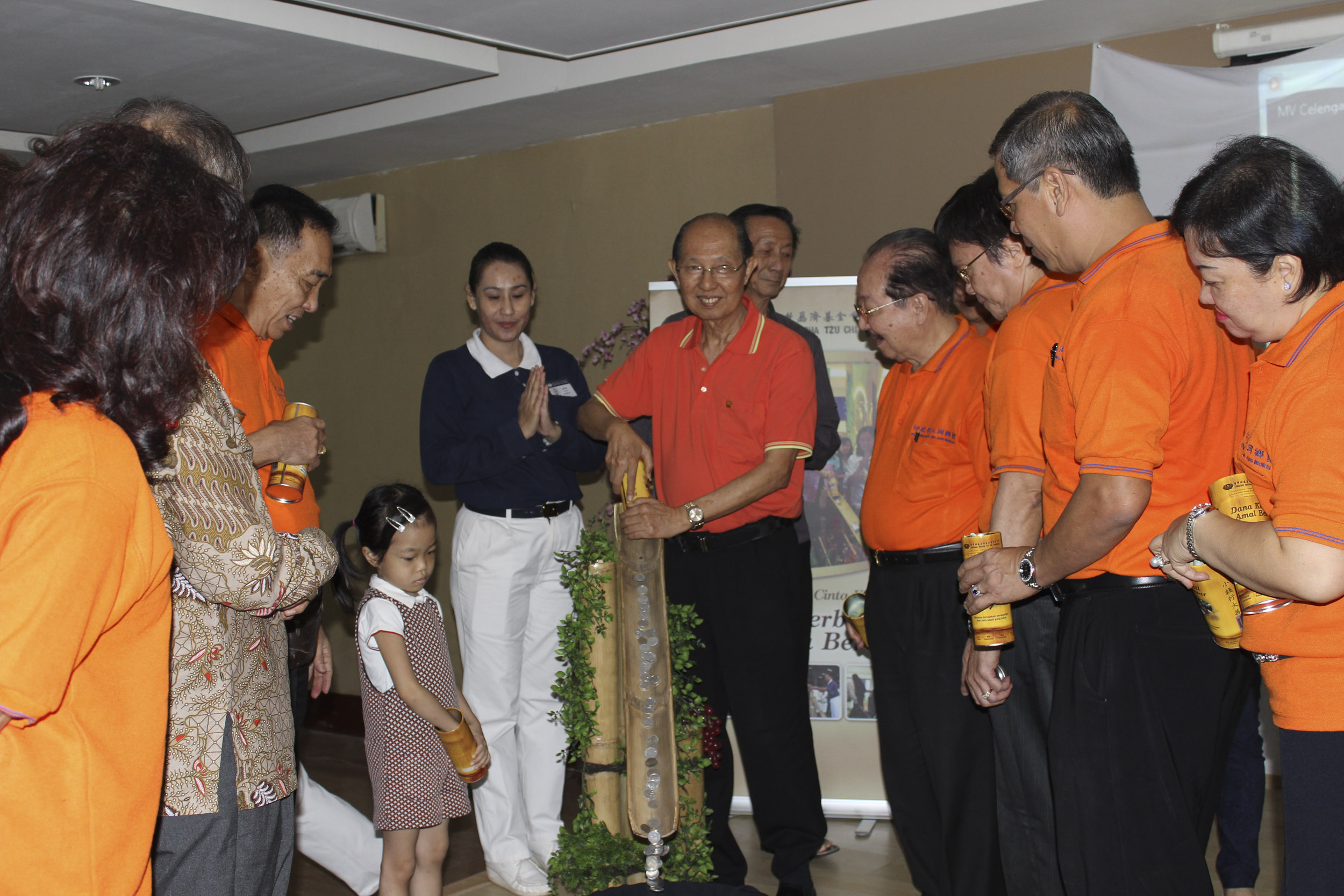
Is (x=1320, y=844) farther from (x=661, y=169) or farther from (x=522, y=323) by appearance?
(x=661, y=169)

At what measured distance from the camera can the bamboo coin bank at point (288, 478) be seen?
6.59 feet

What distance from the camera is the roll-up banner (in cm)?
374

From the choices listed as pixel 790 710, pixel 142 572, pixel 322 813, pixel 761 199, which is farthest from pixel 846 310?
pixel 142 572

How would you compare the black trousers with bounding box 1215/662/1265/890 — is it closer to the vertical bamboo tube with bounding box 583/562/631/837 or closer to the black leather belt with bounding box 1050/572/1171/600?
the black leather belt with bounding box 1050/572/1171/600

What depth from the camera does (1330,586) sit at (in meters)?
1.40

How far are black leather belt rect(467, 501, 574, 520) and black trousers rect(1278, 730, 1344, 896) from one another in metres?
2.33

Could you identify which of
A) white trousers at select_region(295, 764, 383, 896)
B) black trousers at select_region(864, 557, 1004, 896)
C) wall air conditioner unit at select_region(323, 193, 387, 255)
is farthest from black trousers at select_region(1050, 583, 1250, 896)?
wall air conditioner unit at select_region(323, 193, 387, 255)

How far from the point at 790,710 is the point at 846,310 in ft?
4.93

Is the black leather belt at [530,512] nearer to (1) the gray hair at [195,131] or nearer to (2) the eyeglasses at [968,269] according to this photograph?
(2) the eyeglasses at [968,269]

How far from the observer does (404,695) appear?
2598 millimetres

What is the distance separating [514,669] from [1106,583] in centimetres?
207

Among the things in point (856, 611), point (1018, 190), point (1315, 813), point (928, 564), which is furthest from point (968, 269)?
point (1315, 813)

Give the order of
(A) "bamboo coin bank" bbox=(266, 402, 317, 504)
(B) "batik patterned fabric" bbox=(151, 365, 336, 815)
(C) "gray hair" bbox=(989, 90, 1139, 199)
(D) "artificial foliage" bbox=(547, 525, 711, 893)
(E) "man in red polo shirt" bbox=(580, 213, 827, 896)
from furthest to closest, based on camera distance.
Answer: (E) "man in red polo shirt" bbox=(580, 213, 827, 896), (D) "artificial foliage" bbox=(547, 525, 711, 893), (A) "bamboo coin bank" bbox=(266, 402, 317, 504), (C) "gray hair" bbox=(989, 90, 1139, 199), (B) "batik patterned fabric" bbox=(151, 365, 336, 815)

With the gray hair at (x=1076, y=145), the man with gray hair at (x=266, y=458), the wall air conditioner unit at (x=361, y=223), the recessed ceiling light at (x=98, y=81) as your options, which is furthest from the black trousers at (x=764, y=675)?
the wall air conditioner unit at (x=361, y=223)
